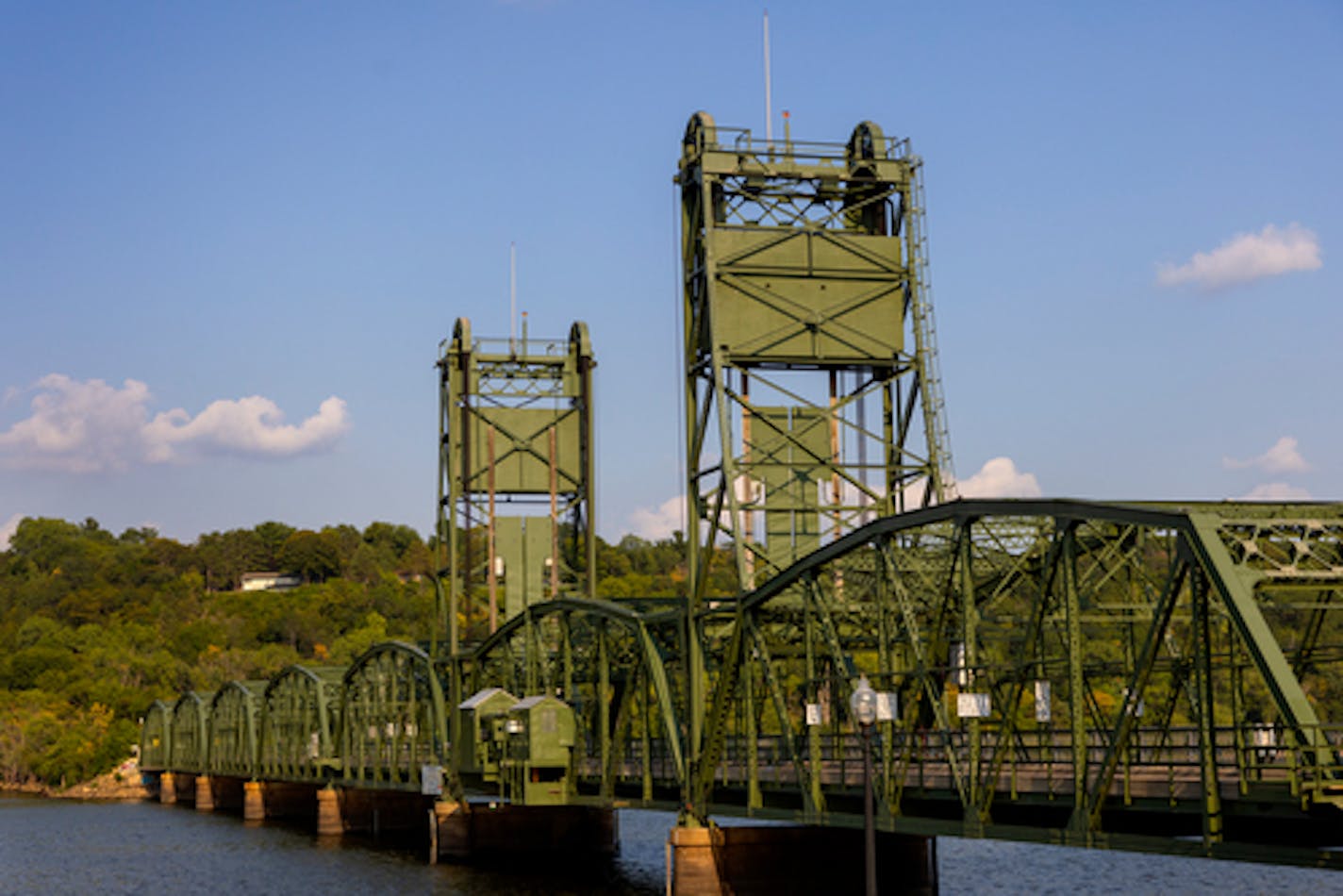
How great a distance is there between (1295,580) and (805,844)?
2137 centimetres

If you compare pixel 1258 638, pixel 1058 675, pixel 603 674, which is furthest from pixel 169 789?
pixel 1258 638

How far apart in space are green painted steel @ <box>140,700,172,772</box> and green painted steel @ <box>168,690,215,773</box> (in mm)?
642

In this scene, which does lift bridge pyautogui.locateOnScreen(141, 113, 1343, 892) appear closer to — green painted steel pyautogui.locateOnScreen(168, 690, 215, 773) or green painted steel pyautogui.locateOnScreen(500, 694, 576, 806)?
green painted steel pyautogui.locateOnScreen(500, 694, 576, 806)

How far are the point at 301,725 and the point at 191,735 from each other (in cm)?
3906

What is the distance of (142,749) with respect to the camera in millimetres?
161750

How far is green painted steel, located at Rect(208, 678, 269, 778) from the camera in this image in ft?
390

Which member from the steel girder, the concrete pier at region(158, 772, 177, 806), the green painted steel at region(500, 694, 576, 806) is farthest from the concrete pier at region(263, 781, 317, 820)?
the steel girder

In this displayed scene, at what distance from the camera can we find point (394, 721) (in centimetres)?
8431

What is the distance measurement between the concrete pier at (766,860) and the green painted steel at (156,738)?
11479 cm

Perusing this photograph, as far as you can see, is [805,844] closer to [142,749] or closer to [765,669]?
[765,669]

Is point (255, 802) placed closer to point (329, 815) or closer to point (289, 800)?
point (289, 800)

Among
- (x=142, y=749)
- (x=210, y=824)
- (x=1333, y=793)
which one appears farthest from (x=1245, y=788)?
(x=142, y=749)

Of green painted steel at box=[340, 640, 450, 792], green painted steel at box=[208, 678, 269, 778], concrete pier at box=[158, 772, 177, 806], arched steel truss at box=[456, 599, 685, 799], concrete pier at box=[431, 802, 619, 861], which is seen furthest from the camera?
concrete pier at box=[158, 772, 177, 806]

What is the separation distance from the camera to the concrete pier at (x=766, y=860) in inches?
1812
